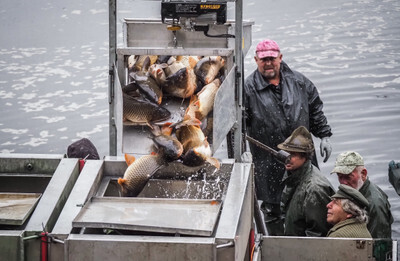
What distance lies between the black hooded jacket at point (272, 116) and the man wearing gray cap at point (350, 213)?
5.62 feet

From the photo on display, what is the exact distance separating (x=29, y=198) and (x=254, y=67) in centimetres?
770

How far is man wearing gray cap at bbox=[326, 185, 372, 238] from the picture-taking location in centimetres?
461

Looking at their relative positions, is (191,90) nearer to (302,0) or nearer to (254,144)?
(254,144)

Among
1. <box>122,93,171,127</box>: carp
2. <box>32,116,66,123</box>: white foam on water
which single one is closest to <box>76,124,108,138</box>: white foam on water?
<box>32,116,66,123</box>: white foam on water

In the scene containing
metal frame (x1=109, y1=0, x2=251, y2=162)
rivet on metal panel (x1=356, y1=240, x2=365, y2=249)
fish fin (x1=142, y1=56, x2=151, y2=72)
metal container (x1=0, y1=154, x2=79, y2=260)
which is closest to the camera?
metal container (x1=0, y1=154, x2=79, y2=260)

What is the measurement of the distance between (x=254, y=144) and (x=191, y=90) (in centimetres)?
152

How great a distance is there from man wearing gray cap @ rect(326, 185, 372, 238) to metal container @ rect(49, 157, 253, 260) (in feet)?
2.32

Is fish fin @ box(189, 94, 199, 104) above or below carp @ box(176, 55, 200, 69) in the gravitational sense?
below

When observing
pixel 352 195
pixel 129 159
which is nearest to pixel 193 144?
pixel 129 159

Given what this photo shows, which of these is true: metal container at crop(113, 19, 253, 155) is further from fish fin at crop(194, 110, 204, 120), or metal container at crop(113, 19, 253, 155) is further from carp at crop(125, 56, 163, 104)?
fish fin at crop(194, 110, 204, 120)

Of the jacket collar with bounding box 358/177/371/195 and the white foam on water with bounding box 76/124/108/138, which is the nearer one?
the jacket collar with bounding box 358/177/371/195

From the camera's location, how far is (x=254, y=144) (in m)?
6.43

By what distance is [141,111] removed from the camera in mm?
4836

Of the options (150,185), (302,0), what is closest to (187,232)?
(150,185)
